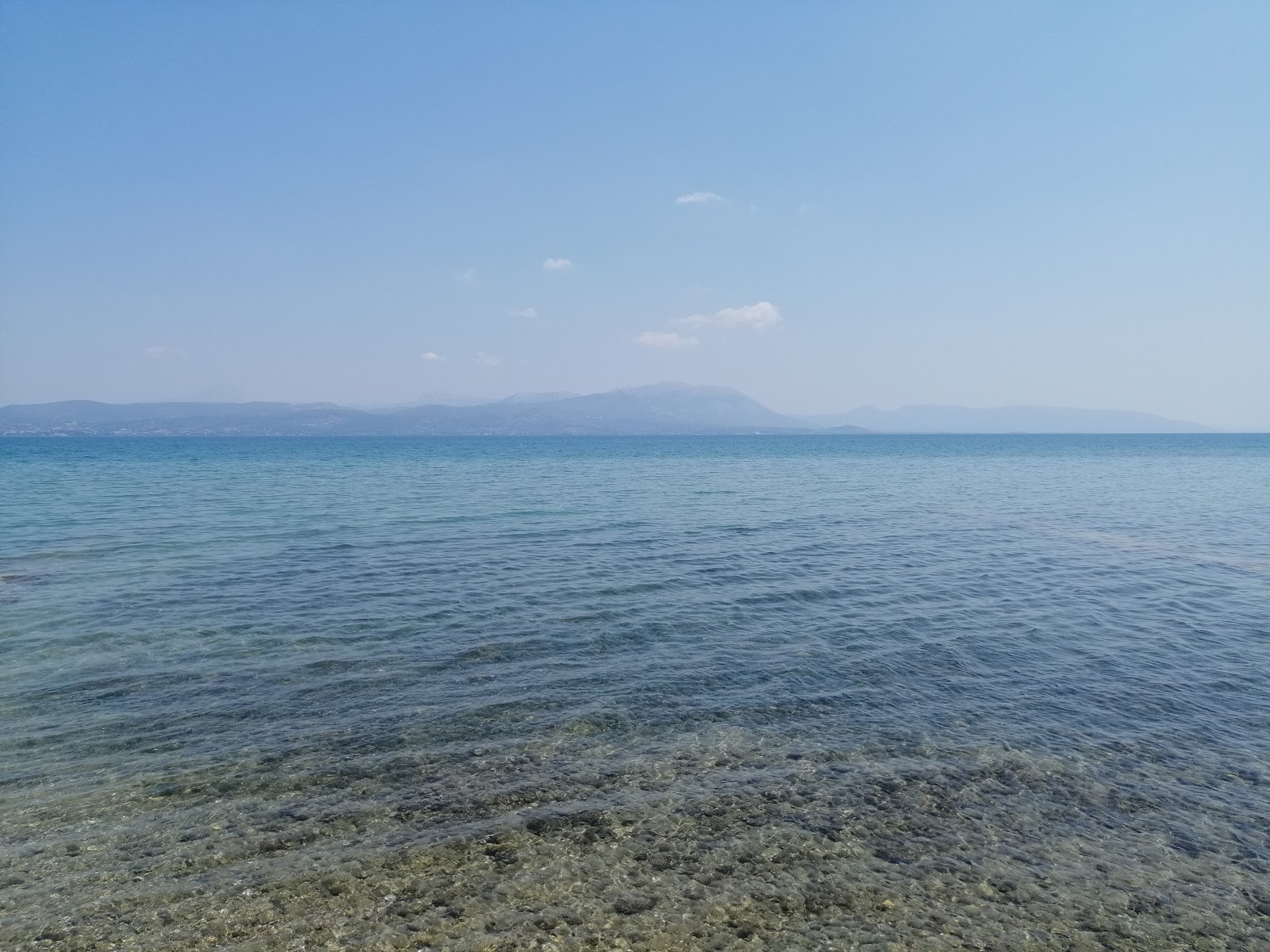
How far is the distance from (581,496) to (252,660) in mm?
37223

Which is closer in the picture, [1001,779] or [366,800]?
[366,800]

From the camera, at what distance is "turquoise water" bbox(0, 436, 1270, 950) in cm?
761

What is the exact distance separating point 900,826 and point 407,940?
20.4 feet

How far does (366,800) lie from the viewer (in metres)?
9.70

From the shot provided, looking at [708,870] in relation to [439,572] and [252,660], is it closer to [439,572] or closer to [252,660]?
[252,660]

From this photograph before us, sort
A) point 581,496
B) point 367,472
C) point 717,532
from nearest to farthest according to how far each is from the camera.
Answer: point 717,532, point 581,496, point 367,472

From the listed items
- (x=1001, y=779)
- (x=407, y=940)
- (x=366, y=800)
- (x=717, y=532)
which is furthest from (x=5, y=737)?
(x=717, y=532)

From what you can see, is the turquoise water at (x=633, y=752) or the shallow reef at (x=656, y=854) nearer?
the shallow reef at (x=656, y=854)

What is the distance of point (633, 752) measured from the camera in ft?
36.7

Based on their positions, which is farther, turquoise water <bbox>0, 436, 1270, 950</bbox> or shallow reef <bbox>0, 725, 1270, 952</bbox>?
turquoise water <bbox>0, 436, 1270, 950</bbox>

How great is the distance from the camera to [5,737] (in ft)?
38.4

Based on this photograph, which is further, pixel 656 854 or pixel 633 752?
pixel 633 752

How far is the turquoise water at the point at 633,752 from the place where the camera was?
761 centimetres

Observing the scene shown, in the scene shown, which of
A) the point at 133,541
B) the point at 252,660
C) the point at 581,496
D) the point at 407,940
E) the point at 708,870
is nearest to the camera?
the point at 407,940
